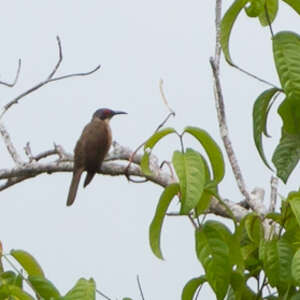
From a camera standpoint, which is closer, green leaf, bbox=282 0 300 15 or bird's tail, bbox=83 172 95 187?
green leaf, bbox=282 0 300 15

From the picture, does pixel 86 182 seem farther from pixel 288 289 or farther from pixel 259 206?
pixel 288 289

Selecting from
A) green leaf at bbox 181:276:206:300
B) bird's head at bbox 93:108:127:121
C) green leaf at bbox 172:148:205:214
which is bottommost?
green leaf at bbox 181:276:206:300

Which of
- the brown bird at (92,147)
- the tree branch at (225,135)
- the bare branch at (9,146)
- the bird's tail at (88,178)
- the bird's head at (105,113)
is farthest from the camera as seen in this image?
the bird's head at (105,113)

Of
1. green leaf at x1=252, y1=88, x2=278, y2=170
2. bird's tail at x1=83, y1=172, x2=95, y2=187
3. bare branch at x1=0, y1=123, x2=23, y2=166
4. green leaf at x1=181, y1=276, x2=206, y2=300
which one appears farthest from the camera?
bird's tail at x1=83, y1=172, x2=95, y2=187

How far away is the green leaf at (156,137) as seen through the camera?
7.75 ft

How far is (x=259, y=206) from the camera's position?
346 centimetres

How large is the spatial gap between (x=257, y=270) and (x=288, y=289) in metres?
0.26

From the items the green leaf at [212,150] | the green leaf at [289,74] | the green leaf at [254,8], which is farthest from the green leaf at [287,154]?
the green leaf at [254,8]

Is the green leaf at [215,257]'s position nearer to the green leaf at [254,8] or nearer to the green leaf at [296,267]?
the green leaf at [296,267]

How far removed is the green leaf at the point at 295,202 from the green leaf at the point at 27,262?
27.1 inches

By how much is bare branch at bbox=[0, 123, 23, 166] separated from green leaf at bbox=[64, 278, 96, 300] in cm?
309

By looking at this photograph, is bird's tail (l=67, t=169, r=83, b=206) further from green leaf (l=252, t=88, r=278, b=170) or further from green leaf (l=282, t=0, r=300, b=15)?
green leaf (l=282, t=0, r=300, b=15)

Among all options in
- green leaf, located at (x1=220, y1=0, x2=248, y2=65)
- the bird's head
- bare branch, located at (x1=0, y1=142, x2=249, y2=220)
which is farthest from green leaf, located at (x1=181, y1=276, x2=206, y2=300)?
the bird's head

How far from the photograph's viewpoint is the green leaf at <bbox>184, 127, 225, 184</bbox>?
2.37 m
